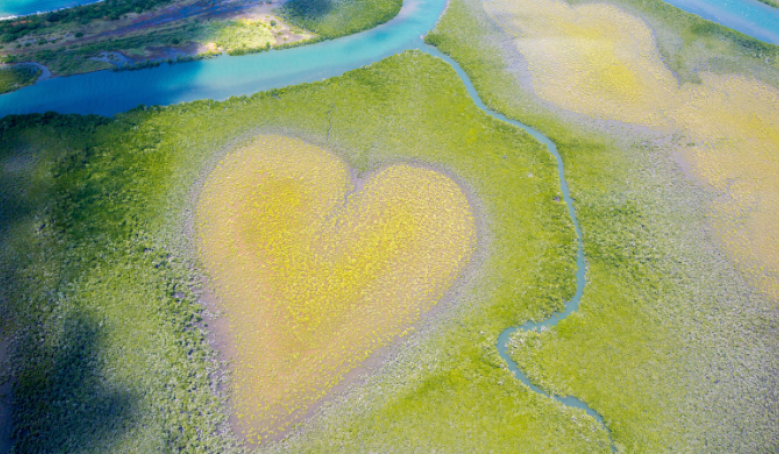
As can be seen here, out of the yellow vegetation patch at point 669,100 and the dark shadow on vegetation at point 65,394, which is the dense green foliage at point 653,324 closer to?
the yellow vegetation patch at point 669,100

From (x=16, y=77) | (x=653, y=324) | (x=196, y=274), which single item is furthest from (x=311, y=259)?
(x=16, y=77)

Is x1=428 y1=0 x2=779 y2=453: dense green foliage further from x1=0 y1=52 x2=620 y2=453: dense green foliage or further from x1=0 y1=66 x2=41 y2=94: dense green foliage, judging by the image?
x1=0 y1=66 x2=41 y2=94: dense green foliage

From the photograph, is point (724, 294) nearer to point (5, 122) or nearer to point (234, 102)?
point (234, 102)

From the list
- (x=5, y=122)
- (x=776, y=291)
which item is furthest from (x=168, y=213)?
(x=776, y=291)

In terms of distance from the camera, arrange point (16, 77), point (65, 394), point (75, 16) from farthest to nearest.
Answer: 1. point (75, 16)
2. point (16, 77)
3. point (65, 394)

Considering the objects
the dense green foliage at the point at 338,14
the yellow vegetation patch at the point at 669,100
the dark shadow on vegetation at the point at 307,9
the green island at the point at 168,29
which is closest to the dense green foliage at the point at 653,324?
the yellow vegetation patch at the point at 669,100

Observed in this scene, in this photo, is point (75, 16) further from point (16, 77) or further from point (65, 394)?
point (65, 394)
